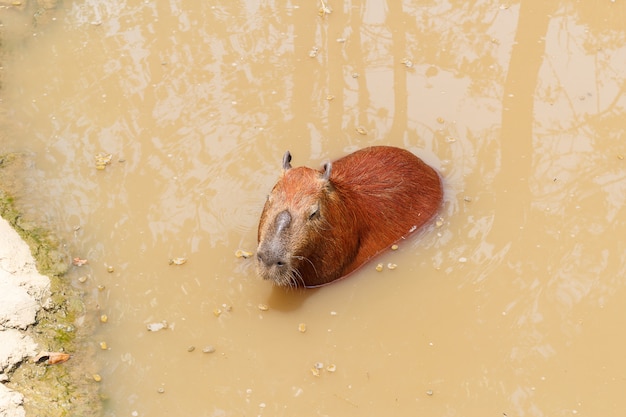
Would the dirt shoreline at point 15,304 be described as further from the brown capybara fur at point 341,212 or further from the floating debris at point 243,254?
the brown capybara fur at point 341,212

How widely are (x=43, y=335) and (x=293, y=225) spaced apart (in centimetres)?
182

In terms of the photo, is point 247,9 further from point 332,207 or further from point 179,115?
point 332,207

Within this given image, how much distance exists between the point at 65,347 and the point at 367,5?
499 cm

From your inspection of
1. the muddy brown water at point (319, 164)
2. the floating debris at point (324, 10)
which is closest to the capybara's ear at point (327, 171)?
the muddy brown water at point (319, 164)

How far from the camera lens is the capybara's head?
4.77 metres

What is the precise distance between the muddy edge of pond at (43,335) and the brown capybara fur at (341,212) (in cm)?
136

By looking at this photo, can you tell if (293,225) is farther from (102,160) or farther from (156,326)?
(102,160)

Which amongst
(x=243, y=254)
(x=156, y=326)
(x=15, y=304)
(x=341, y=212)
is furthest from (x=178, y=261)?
(x=341, y=212)

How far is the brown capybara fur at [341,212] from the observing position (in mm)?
4859

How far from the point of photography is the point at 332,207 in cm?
514

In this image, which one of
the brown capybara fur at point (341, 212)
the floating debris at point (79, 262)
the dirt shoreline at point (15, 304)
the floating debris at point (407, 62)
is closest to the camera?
the dirt shoreline at point (15, 304)

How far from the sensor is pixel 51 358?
15.2 ft

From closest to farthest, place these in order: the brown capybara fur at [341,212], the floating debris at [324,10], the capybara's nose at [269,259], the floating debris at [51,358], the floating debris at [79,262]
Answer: the floating debris at [51,358] < the capybara's nose at [269,259] < the brown capybara fur at [341,212] < the floating debris at [79,262] < the floating debris at [324,10]

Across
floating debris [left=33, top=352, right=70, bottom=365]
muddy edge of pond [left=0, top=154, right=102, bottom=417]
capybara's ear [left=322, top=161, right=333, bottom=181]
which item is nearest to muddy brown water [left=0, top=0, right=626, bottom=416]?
muddy edge of pond [left=0, top=154, right=102, bottom=417]
